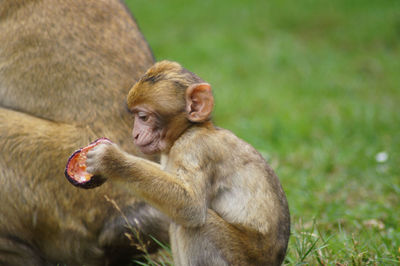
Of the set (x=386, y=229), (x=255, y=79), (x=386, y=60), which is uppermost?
(x=386, y=60)

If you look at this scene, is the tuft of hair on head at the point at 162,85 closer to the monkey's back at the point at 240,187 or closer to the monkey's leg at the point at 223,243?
the monkey's back at the point at 240,187

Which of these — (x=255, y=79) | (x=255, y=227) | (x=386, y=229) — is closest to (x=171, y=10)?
(x=255, y=79)

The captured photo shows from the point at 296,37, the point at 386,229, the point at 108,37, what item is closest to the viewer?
the point at 108,37

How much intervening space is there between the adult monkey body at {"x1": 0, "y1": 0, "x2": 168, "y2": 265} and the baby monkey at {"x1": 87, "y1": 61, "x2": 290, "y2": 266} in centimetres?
51

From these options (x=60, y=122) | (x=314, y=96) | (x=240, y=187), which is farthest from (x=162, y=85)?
(x=314, y=96)

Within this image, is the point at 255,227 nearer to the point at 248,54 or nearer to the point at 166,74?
the point at 166,74

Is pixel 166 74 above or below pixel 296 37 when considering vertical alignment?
below

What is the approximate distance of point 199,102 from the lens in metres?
3.48

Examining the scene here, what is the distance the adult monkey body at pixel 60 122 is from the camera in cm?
373

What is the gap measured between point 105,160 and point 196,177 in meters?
0.49

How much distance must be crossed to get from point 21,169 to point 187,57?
315 inches

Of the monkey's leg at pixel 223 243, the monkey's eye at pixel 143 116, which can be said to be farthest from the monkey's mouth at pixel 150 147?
the monkey's leg at pixel 223 243

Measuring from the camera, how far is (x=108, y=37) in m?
4.17

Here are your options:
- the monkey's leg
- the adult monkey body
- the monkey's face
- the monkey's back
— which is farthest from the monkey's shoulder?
the adult monkey body
